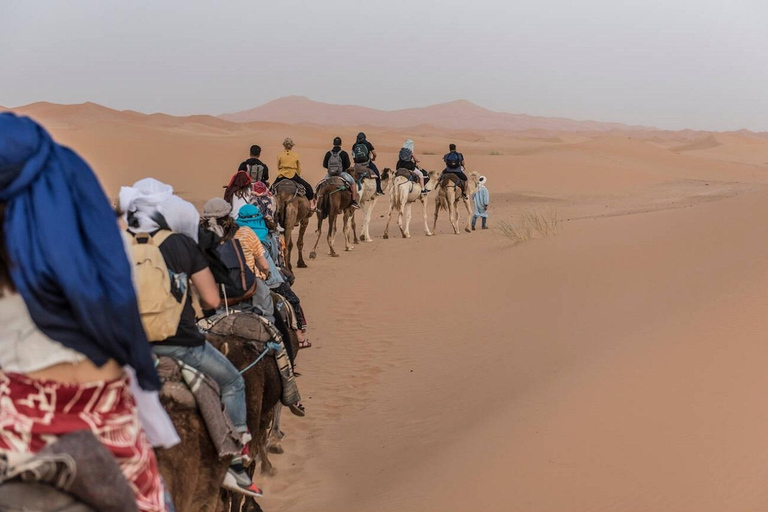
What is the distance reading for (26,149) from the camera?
2.48m

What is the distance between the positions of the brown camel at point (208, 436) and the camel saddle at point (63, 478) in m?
1.70

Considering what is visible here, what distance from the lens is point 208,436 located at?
16.4 ft

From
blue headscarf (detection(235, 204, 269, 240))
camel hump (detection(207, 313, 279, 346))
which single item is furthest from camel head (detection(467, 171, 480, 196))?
camel hump (detection(207, 313, 279, 346))

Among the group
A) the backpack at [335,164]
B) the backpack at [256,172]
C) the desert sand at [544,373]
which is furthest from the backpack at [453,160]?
the backpack at [256,172]

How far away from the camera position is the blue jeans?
4.76 metres

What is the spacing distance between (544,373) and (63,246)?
630 cm

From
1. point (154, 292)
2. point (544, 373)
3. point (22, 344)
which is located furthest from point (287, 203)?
point (22, 344)

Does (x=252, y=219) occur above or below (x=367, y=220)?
above

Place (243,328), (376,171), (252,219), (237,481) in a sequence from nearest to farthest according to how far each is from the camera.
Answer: (237,481), (243,328), (252,219), (376,171)

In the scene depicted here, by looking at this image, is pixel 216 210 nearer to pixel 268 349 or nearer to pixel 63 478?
pixel 268 349

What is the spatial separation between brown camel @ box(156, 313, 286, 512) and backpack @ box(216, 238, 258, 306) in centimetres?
28

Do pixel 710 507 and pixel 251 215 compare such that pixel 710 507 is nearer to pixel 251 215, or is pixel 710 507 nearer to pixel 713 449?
pixel 713 449

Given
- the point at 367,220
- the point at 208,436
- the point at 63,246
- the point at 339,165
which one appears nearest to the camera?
the point at 63,246

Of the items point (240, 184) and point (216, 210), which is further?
point (240, 184)
